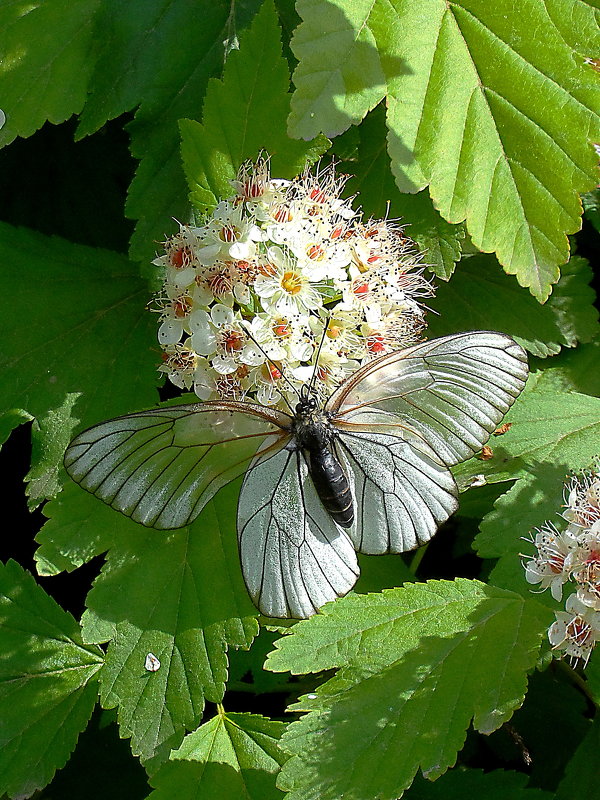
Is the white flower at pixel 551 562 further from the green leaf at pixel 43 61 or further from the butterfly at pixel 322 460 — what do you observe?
the green leaf at pixel 43 61

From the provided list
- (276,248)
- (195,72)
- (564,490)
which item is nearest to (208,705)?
(564,490)

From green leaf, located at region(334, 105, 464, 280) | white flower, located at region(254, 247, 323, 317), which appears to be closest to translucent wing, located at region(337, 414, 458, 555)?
white flower, located at region(254, 247, 323, 317)

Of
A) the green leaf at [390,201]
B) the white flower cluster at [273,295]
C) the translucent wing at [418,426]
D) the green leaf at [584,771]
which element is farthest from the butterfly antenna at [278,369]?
the green leaf at [584,771]

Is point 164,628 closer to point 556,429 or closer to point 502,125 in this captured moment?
point 556,429

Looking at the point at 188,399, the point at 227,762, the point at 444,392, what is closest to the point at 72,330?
the point at 188,399

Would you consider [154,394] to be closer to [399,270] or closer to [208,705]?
[399,270]

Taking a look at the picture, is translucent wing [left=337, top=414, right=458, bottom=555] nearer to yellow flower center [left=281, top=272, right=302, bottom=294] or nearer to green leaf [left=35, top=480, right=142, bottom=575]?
yellow flower center [left=281, top=272, right=302, bottom=294]
